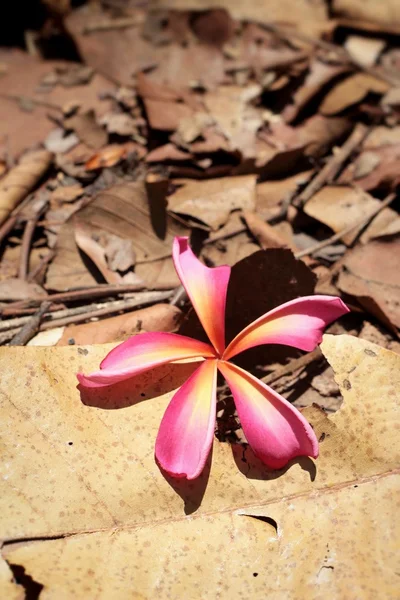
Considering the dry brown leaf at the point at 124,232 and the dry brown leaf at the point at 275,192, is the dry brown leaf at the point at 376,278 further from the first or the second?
the dry brown leaf at the point at 124,232

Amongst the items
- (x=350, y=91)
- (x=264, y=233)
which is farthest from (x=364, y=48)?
(x=264, y=233)

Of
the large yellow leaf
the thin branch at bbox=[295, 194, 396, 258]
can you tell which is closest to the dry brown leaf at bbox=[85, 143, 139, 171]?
the thin branch at bbox=[295, 194, 396, 258]

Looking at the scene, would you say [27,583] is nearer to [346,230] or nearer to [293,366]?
[293,366]

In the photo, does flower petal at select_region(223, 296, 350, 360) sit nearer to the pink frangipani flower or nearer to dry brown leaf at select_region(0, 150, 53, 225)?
the pink frangipani flower

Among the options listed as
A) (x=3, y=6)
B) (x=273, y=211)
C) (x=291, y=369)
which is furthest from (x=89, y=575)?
(x=3, y=6)

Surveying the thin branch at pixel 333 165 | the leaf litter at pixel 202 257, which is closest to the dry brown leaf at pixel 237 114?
the leaf litter at pixel 202 257
